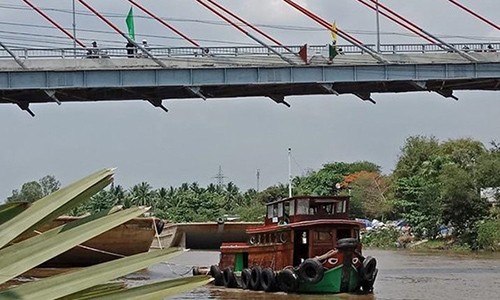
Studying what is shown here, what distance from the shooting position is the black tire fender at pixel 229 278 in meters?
25.6

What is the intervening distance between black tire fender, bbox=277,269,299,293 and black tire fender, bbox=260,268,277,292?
0.25 meters

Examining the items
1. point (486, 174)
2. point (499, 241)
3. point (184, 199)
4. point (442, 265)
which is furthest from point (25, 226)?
point (184, 199)

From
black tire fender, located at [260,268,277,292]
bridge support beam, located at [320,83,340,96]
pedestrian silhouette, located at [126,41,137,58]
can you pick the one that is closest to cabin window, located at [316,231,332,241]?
black tire fender, located at [260,268,277,292]

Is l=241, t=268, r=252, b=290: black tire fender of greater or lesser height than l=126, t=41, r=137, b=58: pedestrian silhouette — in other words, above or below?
below

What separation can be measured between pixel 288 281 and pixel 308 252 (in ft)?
3.56

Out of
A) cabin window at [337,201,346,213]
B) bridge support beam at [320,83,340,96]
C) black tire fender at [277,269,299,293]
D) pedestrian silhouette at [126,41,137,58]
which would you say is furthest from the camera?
bridge support beam at [320,83,340,96]

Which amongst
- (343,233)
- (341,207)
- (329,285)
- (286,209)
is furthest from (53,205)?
(286,209)

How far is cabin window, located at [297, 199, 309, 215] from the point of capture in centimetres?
2378

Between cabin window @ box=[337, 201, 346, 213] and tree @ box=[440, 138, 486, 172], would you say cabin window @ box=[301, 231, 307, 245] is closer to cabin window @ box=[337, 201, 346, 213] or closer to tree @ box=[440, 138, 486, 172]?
cabin window @ box=[337, 201, 346, 213]

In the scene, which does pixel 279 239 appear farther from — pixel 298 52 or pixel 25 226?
pixel 25 226

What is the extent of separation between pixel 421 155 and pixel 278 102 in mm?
44165

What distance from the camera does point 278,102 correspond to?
1252 inches

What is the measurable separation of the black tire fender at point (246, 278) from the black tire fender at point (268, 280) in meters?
0.91

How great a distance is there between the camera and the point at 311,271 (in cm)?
2202
